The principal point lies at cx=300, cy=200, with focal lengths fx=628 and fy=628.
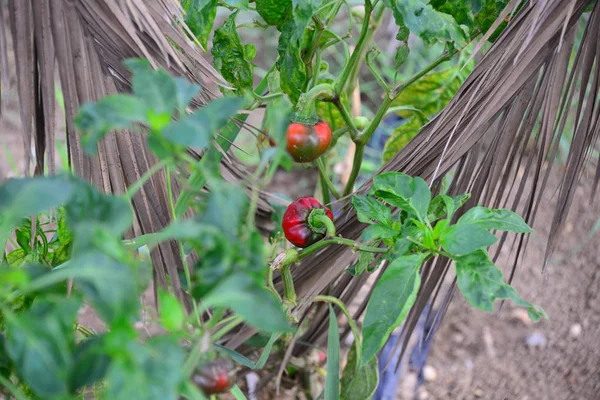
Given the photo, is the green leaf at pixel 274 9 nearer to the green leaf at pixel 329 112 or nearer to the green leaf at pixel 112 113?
the green leaf at pixel 329 112

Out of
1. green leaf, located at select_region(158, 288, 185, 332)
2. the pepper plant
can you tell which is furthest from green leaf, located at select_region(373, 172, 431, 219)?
green leaf, located at select_region(158, 288, 185, 332)

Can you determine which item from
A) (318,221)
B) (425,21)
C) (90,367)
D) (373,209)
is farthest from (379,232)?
(90,367)

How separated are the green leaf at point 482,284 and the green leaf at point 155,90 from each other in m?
Result: 0.32

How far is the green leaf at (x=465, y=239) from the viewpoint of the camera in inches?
22.9

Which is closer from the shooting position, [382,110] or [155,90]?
[155,90]

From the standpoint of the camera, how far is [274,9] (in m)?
0.82

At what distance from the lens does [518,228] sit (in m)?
0.63

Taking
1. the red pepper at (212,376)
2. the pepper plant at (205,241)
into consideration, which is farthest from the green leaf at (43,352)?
the red pepper at (212,376)

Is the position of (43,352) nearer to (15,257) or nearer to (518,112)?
(15,257)

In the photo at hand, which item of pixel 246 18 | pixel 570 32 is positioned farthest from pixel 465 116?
pixel 246 18

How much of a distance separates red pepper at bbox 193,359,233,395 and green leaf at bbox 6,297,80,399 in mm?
122

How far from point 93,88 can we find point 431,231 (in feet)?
1.46

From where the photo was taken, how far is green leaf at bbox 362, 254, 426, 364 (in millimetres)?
592

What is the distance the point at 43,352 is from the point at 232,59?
0.56 meters
